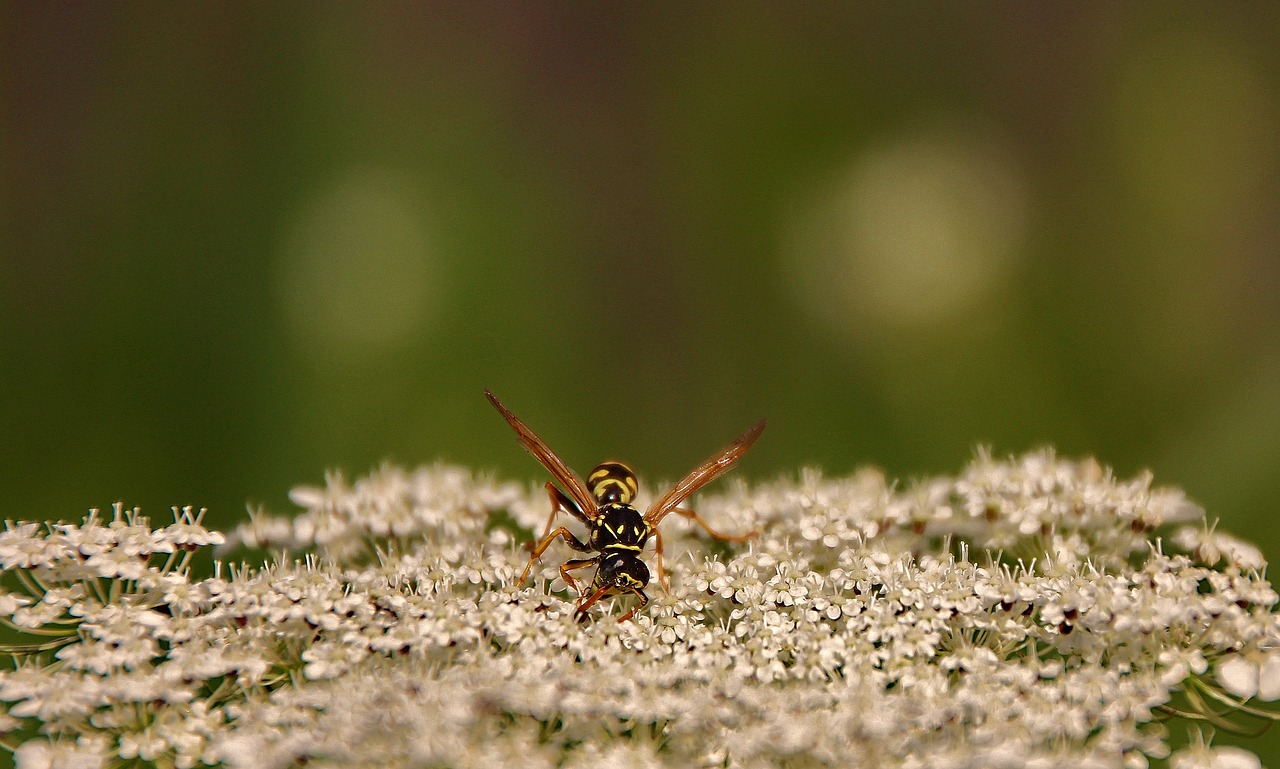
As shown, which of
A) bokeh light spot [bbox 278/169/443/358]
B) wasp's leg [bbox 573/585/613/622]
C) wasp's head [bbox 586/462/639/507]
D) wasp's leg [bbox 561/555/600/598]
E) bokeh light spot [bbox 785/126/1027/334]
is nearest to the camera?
wasp's leg [bbox 573/585/613/622]

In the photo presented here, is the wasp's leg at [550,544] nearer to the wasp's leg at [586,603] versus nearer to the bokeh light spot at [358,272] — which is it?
the wasp's leg at [586,603]

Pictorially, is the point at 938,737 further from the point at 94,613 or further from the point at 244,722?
the point at 94,613

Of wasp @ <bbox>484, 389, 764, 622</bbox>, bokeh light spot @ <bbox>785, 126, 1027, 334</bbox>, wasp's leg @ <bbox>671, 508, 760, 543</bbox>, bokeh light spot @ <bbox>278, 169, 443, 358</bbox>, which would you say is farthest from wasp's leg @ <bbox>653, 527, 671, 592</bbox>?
bokeh light spot @ <bbox>785, 126, 1027, 334</bbox>

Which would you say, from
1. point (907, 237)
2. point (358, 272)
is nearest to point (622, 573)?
point (358, 272)

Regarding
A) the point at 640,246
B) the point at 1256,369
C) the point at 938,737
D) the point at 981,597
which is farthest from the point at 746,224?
the point at 938,737

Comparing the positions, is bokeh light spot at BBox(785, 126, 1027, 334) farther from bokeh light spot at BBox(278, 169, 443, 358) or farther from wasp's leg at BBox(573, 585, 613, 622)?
wasp's leg at BBox(573, 585, 613, 622)

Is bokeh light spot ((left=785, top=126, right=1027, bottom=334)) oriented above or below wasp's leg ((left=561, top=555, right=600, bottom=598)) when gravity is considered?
above
